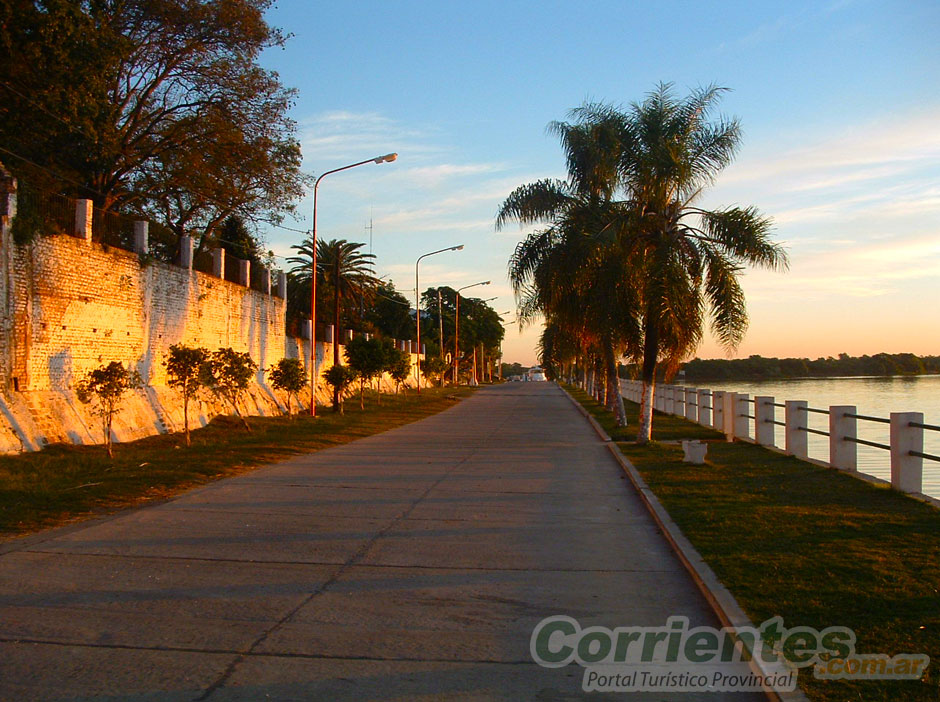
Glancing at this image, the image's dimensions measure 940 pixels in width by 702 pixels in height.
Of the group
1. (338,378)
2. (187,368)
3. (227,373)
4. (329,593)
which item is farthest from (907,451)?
(338,378)

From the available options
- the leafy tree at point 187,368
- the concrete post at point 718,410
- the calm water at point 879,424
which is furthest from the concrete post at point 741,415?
the leafy tree at point 187,368

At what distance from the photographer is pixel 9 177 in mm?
16531

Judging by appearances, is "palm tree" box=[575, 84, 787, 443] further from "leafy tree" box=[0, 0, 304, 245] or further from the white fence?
"leafy tree" box=[0, 0, 304, 245]

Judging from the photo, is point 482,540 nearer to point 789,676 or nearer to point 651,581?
point 651,581

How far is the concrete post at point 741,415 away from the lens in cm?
2094

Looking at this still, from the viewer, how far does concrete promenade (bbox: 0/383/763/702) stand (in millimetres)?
4992

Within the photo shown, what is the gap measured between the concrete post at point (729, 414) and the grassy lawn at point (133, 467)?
920 centimetres

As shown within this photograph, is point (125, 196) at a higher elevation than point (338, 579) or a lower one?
higher

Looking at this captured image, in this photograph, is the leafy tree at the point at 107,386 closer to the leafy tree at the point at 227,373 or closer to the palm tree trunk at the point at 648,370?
the leafy tree at the point at 227,373

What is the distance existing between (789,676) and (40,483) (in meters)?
10.8

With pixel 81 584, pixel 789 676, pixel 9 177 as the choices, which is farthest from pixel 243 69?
pixel 789 676

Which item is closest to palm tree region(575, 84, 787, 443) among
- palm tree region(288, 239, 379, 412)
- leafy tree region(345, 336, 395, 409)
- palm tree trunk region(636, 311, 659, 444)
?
palm tree trunk region(636, 311, 659, 444)

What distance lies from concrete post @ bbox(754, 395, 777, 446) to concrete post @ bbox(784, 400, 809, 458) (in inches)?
76.2

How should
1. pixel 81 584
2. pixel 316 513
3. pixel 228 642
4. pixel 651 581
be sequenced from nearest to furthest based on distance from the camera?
pixel 228 642
pixel 81 584
pixel 651 581
pixel 316 513
